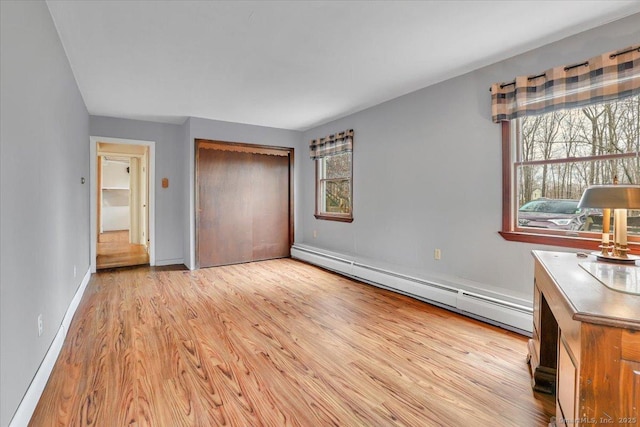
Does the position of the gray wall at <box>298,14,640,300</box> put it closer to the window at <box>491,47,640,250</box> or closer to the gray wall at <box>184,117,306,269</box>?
the window at <box>491,47,640,250</box>

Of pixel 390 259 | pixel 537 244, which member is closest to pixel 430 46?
pixel 537 244

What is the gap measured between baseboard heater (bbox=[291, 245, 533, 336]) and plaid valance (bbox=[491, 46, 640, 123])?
166 cm

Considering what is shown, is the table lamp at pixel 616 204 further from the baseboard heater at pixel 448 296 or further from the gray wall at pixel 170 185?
the gray wall at pixel 170 185

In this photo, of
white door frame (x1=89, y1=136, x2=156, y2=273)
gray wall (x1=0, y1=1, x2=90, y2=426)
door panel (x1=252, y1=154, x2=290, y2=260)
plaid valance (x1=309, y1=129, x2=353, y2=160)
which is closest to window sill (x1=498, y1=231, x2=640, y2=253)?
plaid valance (x1=309, y1=129, x2=353, y2=160)

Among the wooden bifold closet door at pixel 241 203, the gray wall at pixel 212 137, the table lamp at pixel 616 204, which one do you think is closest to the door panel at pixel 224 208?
the wooden bifold closet door at pixel 241 203

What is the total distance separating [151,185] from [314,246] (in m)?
2.94

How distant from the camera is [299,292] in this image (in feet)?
12.4

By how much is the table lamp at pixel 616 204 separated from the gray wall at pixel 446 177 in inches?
35.5

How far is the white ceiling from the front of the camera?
2121 millimetres

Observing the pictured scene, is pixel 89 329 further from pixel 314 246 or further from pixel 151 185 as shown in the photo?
pixel 314 246

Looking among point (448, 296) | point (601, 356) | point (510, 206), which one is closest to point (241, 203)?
point (448, 296)

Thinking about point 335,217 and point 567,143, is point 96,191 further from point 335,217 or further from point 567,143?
point 567,143

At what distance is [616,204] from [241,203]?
481cm

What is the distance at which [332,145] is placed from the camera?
504cm
